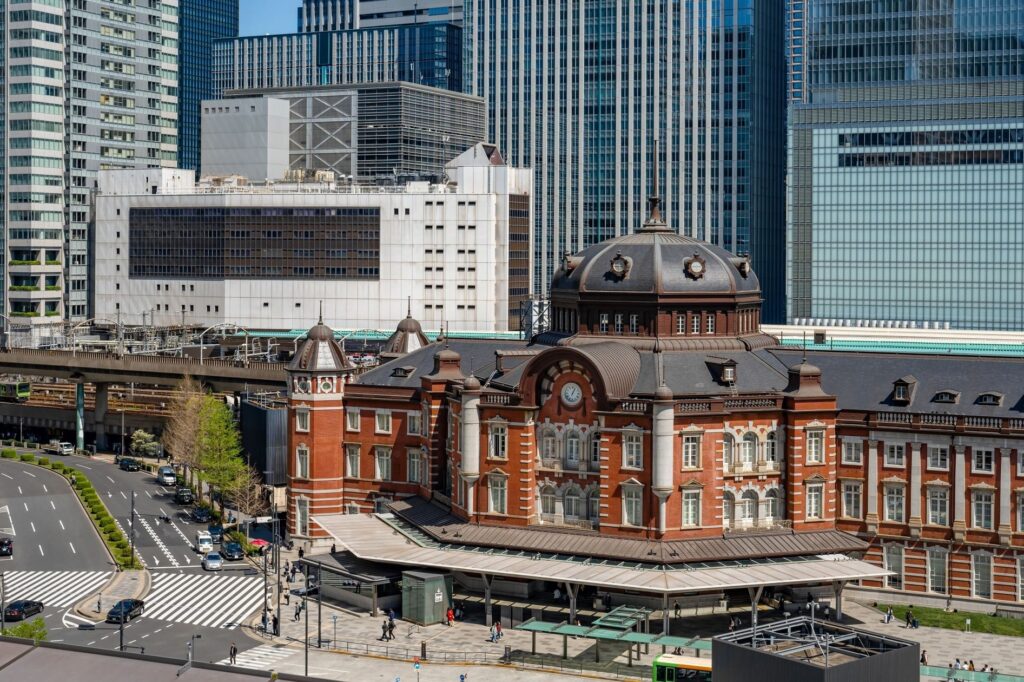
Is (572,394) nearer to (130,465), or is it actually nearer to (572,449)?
(572,449)

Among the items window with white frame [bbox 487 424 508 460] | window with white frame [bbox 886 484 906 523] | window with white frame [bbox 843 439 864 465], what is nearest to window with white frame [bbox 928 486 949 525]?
window with white frame [bbox 886 484 906 523]

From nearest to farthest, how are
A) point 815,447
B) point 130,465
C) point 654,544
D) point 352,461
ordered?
point 654,544, point 815,447, point 352,461, point 130,465

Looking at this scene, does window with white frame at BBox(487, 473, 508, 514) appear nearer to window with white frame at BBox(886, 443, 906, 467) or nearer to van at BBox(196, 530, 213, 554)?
window with white frame at BBox(886, 443, 906, 467)

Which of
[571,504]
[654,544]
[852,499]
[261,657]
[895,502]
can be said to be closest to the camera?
[261,657]

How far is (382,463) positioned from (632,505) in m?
31.8

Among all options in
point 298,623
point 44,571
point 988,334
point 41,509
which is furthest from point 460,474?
point 988,334

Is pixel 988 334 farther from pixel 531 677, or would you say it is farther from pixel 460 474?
pixel 531 677

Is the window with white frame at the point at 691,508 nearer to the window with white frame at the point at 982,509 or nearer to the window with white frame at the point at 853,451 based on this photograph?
the window with white frame at the point at 853,451

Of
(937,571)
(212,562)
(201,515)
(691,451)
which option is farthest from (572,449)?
(201,515)

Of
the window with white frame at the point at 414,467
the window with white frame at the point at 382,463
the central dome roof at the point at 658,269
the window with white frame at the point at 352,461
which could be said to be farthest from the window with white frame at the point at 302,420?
the central dome roof at the point at 658,269

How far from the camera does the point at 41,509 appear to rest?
162m

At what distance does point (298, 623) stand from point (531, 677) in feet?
70.7

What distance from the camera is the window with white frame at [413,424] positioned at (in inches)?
5605

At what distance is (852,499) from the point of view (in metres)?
126
